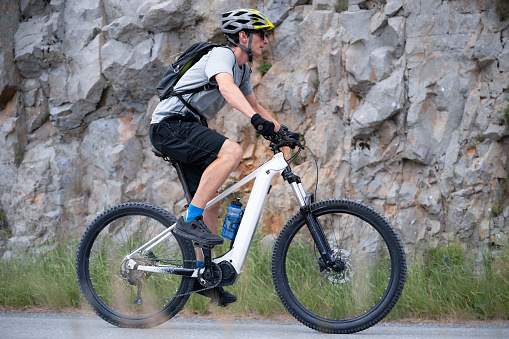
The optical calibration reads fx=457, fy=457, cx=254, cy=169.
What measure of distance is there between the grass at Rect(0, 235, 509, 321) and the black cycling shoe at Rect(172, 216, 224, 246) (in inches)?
44.5

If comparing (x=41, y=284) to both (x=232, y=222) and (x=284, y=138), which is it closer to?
(x=232, y=222)

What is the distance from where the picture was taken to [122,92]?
6.54m

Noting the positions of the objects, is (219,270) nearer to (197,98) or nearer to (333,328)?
(333,328)

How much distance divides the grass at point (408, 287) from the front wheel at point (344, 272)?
67 centimetres

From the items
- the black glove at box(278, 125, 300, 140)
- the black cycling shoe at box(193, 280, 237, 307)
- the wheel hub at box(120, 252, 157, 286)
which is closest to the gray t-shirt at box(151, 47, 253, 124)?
the black glove at box(278, 125, 300, 140)

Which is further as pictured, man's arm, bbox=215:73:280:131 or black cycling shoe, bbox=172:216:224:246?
black cycling shoe, bbox=172:216:224:246

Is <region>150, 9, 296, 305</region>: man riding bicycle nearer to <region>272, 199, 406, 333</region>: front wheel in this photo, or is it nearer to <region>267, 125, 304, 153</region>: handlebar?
<region>267, 125, 304, 153</region>: handlebar

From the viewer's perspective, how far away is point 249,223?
3379 millimetres

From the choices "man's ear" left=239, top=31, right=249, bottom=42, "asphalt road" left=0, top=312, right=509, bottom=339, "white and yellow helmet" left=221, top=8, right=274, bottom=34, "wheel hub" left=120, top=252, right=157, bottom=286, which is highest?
"white and yellow helmet" left=221, top=8, right=274, bottom=34

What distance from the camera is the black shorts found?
10.9 feet

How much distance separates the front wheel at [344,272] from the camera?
3164mm

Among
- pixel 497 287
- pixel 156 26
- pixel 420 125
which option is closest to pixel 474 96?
pixel 420 125

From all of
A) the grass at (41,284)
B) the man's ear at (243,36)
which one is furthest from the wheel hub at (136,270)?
the man's ear at (243,36)

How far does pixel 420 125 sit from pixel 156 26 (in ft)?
12.4
